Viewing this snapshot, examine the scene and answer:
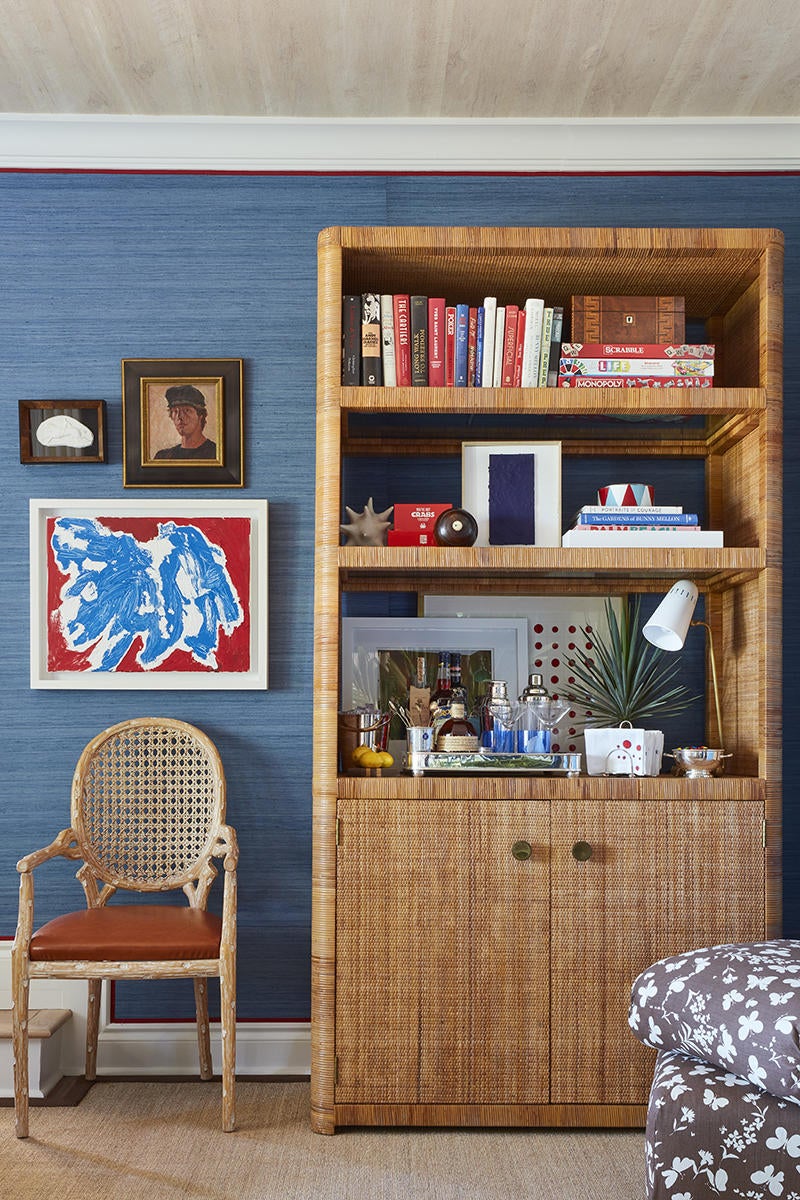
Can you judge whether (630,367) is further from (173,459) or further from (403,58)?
(173,459)

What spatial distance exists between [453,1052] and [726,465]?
1.75 meters

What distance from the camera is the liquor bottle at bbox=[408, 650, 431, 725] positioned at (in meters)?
2.92

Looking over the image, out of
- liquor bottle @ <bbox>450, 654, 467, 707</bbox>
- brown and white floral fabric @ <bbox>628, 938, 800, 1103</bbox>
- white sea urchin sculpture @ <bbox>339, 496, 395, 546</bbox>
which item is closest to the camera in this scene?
brown and white floral fabric @ <bbox>628, 938, 800, 1103</bbox>

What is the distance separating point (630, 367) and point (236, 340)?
1.14 m

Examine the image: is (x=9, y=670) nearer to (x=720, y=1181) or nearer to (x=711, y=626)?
(x=711, y=626)

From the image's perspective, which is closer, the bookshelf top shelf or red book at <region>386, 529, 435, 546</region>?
the bookshelf top shelf

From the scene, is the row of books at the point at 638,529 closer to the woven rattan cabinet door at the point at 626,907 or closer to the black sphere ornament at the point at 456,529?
the black sphere ornament at the point at 456,529

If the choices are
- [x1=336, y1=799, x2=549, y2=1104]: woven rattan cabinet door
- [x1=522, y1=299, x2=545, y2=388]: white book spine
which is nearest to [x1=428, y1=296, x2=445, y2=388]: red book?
[x1=522, y1=299, x2=545, y2=388]: white book spine

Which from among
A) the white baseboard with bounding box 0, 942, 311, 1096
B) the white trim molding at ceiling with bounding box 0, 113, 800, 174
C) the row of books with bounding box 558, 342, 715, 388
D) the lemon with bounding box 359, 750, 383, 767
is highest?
the white trim molding at ceiling with bounding box 0, 113, 800, 174

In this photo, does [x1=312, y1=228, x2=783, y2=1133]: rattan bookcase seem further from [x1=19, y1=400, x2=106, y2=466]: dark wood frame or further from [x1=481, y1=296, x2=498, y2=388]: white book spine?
[x1=19, y1=400, x2=106, y2=466]: dark wood frame

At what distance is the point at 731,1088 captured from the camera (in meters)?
1.99

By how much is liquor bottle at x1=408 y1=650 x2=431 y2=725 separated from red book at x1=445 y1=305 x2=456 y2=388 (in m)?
0.77

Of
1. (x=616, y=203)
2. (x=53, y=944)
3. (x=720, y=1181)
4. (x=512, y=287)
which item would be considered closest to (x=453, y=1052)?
(x=720, y=1181)

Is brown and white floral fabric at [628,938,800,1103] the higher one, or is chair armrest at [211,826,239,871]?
chair armrest at [211,826,239,871]
